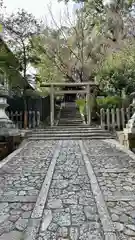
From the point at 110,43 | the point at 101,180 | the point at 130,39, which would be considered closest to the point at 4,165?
the point at 101,180

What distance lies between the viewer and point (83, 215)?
2.78 m

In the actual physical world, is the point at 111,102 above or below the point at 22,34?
below

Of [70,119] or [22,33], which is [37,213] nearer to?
[22,33]

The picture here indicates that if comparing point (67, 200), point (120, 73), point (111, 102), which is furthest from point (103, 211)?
point (120, 73)

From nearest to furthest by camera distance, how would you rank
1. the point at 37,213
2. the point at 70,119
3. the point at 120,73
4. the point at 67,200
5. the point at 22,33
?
the point at 37,213 → the point at 67,200 → the point at 22,33 → the point at 120,73 → the point at 70,119

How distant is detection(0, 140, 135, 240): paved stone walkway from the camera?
243cm

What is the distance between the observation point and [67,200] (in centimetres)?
325

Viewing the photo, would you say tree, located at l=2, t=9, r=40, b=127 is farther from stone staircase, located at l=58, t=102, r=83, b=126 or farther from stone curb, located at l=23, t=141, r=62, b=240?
stone curb, located at l=23, t=141, r=62, b=240

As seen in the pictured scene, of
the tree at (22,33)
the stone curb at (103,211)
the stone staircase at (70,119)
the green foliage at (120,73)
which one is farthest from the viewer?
the stone staircase at (70,119)

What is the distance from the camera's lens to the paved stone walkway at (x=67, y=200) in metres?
2.43

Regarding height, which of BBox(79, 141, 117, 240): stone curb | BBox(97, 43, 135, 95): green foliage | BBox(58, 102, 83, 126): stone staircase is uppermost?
BBox(97, 43, 135, 95): green foliage

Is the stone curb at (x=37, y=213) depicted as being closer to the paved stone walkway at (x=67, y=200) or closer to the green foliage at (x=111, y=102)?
the paved stone walkway at (x=67, y=200)

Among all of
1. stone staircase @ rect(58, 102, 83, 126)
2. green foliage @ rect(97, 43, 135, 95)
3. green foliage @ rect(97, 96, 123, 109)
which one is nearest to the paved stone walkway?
green foliage @ rect(97, 96, 123, 109)

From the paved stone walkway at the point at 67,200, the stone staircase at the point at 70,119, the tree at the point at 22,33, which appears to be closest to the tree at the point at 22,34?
the tree at the point at 22,33
